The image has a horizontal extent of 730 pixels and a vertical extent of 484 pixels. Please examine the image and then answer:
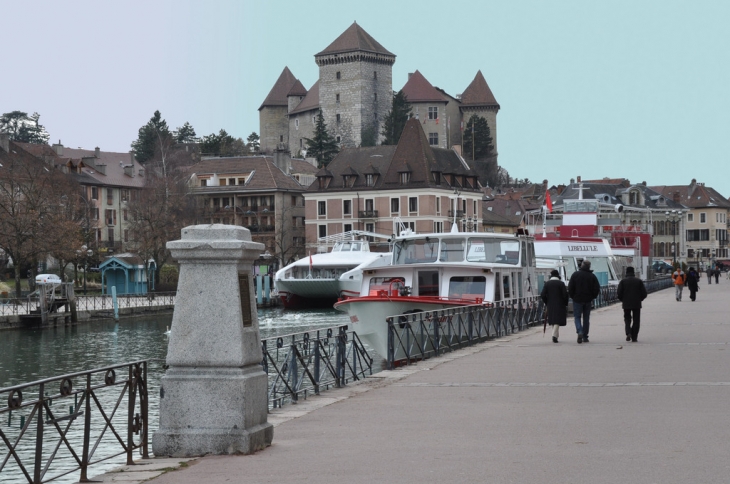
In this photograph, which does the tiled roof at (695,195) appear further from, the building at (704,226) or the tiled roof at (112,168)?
the tiled roof at (112,168)

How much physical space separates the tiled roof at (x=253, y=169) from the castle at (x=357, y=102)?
183 ft

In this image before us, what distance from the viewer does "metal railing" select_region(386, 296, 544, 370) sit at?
66.8 feet

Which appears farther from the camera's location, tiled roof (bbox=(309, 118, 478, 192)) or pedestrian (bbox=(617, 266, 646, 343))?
tiled roof (bbox=(309, 118, 478, 192))

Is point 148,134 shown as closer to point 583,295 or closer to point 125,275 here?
point 125,275

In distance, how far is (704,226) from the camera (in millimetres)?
166125

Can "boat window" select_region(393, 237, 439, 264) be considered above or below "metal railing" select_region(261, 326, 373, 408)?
above

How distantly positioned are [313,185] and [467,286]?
8038cm

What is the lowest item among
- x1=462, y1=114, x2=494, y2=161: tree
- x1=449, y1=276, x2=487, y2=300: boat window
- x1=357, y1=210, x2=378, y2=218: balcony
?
x1=449, y1=276, x2=487, y2=300: boat window

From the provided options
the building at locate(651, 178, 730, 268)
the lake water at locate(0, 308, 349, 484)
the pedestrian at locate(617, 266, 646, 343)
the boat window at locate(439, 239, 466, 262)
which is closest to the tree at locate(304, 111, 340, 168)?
the building at locate(651, 178, 730, 268)

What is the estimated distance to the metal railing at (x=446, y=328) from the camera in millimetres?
20375

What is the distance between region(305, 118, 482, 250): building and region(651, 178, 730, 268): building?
6609cm

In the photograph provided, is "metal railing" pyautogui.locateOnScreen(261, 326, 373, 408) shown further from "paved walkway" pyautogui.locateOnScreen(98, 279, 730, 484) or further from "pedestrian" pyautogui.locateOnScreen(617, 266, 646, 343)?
"pedestrian" pyautogui.locateOnScreen(617, 266, 646, 343)

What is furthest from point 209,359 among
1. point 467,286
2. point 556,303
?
point 467,286

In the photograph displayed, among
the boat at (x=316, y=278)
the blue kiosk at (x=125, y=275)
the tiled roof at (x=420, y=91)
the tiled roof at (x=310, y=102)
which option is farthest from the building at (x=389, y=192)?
the tiled roof at (x=420, y=91)
